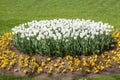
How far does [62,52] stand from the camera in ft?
38.0

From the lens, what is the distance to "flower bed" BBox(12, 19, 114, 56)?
452 inches

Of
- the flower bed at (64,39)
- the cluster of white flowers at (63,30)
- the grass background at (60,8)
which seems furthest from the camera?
the grass background at (60,8)

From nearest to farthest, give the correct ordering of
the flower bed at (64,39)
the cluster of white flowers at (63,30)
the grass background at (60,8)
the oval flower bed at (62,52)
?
the oval flower bed at (62,52) → the flower bed at (64,39) → the cluster of white flowers at (63,30) → the grass background at (60,8)

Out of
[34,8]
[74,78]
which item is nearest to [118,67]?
[74,78]

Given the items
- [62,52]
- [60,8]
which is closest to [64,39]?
[62,52]

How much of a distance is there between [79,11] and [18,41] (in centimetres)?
1643

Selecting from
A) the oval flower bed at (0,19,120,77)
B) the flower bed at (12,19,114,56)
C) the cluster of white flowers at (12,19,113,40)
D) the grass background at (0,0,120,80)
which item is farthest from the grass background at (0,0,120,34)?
the oval flower bed at (0,19,120,77)

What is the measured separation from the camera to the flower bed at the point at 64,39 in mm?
11492

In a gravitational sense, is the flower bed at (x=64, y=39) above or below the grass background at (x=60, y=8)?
below

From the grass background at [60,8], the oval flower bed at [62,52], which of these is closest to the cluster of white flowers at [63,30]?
the oval flower bed at [62,52]

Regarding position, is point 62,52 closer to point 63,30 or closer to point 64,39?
point 64,39

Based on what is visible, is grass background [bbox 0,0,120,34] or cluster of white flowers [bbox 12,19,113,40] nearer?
cluster of white flowers [bbox 12,19,113,40]

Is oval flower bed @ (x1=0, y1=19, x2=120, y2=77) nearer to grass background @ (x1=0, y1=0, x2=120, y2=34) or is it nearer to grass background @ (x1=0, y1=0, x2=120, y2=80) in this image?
grass background @ (x1=0, y1=0, x2=120, y2=80)

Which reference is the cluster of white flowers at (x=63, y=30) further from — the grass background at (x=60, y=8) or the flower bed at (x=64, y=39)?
the grass background at (x=60, y=8)
